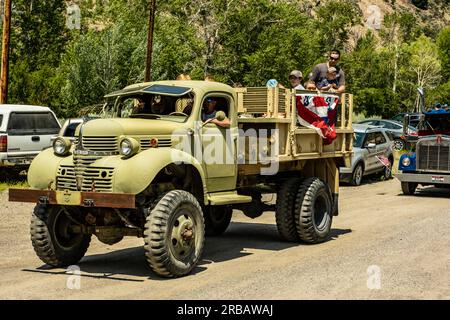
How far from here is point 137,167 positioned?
8641 mm

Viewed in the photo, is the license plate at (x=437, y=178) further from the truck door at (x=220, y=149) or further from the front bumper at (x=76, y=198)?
the front bumper at (x=76, y=198)

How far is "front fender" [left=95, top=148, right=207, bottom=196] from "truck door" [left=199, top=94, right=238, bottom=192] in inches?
36.2

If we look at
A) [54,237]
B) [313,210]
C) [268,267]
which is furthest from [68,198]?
[313,210]

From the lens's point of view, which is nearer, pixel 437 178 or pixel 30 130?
pixel 437 178

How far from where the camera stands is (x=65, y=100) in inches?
1729

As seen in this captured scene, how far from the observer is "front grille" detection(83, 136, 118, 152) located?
29.6 feet

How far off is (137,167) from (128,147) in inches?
12.5

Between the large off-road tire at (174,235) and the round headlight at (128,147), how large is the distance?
0.64 metres

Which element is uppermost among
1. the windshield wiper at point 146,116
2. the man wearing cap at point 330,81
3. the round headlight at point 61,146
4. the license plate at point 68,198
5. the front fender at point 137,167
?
the man wearing cap at point 330,81

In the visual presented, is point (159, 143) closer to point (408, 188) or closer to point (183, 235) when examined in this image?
point (183, 235)

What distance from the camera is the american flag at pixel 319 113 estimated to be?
11422 mm

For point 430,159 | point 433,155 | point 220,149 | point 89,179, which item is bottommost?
point 430,159

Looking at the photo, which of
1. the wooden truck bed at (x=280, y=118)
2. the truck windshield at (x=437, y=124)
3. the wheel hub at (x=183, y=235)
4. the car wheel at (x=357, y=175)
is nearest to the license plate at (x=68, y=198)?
the wheel hub at (x=183, y=235)
